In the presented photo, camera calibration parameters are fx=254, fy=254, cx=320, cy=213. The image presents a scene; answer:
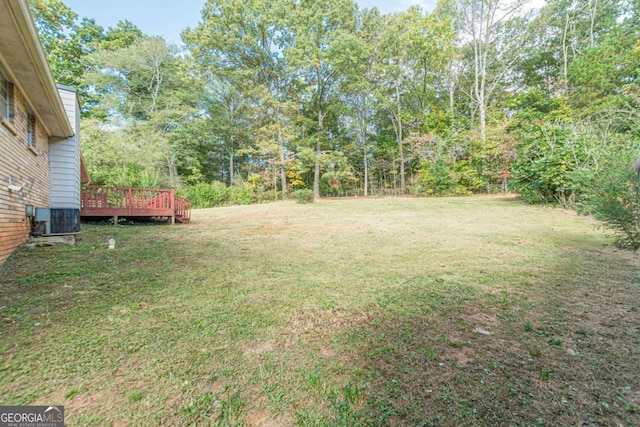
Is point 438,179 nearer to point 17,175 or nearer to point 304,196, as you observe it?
point 304,196

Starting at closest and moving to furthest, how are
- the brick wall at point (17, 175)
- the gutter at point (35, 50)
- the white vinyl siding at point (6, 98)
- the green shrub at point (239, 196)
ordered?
1. the gutter at point (35, 50)
2. the brick wall at point (17, 175)
3. the white vinyl siding at point (6, 98)
4. the green shrub at point (239, 196)

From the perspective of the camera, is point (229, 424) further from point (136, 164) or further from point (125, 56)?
point (125, 56)

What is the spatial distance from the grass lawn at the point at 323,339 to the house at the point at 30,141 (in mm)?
1246

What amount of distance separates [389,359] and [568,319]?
2.01 metres

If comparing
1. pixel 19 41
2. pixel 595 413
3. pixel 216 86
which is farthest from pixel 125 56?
pixel 595 413

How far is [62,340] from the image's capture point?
205 centimetres

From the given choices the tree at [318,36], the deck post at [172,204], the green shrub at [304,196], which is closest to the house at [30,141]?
A: the deck post at [172,204]

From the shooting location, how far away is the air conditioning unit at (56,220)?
5.36m

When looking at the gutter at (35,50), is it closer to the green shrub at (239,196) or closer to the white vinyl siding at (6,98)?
the white vinyl siding at (6,98)

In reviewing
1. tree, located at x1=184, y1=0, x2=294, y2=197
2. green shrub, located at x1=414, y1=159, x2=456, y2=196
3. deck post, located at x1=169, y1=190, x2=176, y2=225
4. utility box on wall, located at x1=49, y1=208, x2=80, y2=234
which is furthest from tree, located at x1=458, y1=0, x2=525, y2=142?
utility box on wall, located at x1=49, y1=208, x2=80, y2=234

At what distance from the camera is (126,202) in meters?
8.86

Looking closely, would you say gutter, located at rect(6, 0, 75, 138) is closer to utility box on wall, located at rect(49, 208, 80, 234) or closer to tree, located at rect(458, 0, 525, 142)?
utility box on wall, located at rect(49, 208, 80, 234)

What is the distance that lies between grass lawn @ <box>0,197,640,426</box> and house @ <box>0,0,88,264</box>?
4.09 feet

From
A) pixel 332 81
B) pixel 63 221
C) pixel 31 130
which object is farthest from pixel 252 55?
pixel 63 221
